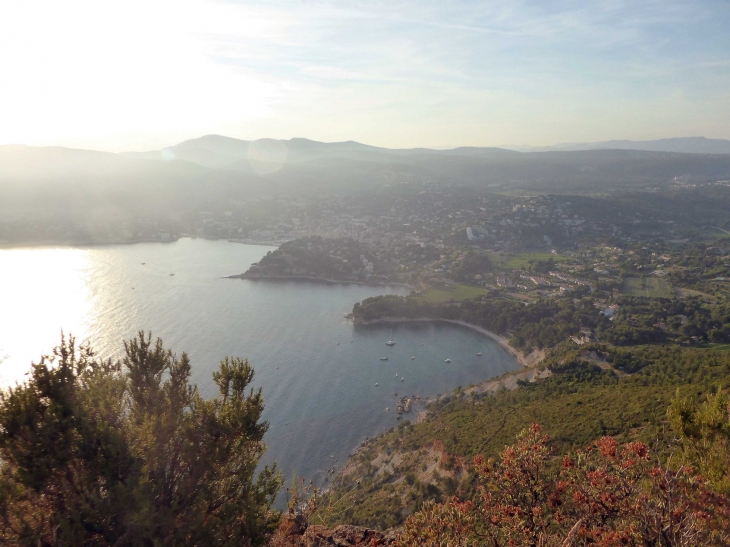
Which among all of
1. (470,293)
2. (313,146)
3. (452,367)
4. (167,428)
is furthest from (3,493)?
(313,146)

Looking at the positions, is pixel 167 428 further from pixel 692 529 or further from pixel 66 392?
pixel 692 529

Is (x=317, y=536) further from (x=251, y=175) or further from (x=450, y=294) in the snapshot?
(x=251, y=175)

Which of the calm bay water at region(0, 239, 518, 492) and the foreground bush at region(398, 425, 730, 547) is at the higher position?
the foreground bush at region(398, 425, 730, 547)

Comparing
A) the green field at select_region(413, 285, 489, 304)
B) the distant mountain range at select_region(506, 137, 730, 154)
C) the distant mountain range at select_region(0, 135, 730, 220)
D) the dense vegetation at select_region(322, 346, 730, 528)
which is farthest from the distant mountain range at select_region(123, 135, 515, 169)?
the distant mountain range at select_region(506, 137, 730, 154)

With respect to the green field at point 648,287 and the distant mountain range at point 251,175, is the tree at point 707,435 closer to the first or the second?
the green field at point 648,287

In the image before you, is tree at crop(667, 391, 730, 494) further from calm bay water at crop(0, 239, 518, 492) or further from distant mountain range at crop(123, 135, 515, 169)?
distant mountain range at crop(123, 135, 515, 169)
